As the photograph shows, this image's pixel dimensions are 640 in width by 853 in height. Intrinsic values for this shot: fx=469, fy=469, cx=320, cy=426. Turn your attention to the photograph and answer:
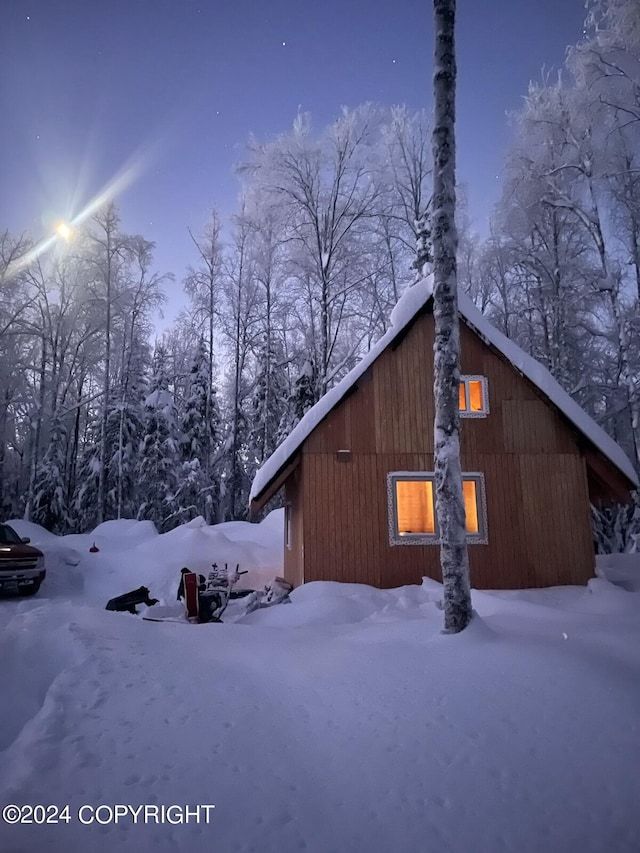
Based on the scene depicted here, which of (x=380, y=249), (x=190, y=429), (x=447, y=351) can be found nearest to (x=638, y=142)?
(x=380, y=249)

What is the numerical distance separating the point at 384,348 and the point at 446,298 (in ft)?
14.5

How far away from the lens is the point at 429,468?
1008 centimetres

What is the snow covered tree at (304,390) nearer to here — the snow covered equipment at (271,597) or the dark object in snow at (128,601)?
the snow covered equipment at (271,597)

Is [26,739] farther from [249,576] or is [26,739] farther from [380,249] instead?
[380,249]

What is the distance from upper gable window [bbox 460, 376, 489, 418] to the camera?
1023 centimetres

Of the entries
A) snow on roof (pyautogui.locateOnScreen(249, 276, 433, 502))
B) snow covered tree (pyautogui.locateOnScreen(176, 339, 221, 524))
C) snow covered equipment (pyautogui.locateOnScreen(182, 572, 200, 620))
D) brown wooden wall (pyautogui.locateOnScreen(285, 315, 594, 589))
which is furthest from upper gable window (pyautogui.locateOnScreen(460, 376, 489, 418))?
snow covered tree (pyautogui.locateOnScreen(176, 339, 221, 524))

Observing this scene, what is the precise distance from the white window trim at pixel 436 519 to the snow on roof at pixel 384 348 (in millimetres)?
2077

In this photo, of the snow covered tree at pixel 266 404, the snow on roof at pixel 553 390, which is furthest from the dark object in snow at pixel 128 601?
the snow covered tree at pixel 266 404

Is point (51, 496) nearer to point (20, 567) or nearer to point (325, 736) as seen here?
point (20, 567)

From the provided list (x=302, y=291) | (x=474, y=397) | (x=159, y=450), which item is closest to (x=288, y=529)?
(x=474, y=397)

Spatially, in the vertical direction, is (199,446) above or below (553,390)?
above

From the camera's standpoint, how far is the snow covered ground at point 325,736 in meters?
2.42

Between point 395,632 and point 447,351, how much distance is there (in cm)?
337

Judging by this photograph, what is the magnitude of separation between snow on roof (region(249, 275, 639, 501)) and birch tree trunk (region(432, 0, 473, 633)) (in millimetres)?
4077
